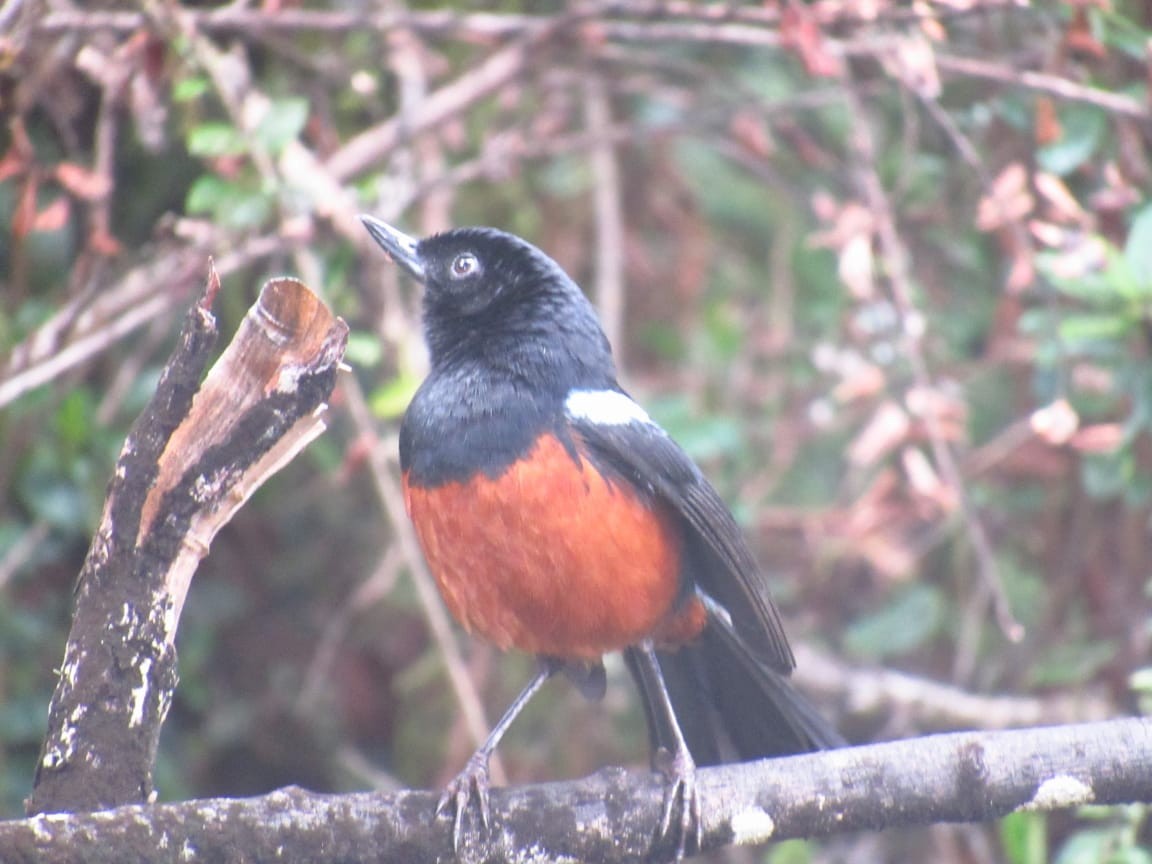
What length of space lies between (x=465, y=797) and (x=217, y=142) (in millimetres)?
1861

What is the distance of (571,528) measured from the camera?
2.99 m

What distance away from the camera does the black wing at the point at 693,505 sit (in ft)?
10.3

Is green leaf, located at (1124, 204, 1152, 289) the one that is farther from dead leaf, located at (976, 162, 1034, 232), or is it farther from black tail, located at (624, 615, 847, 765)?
black tail, located at (624, 615, 847, 765)

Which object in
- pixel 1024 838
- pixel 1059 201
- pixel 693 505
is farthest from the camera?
pixel 1059 201

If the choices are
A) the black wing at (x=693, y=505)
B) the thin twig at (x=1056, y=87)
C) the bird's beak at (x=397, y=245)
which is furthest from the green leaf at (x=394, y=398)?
the thin twig at (x=1056, y=87)

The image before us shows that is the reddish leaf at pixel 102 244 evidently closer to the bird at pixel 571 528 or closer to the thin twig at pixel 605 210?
the bird at pixel 571 528

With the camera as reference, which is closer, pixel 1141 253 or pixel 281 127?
pixel 1141 253

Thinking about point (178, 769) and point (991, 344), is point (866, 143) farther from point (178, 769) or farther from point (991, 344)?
point (178, 769)

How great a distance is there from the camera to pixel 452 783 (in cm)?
275

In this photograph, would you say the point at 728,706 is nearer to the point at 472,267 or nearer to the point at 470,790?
the point at 470,790

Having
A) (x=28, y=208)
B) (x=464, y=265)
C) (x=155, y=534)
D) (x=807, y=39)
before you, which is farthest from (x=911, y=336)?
(x=28, y=208)

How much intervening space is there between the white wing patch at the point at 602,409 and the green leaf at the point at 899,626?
4.77 ft

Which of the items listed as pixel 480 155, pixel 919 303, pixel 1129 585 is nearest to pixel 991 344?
pixel 919 303

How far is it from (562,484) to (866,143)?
1.60m
